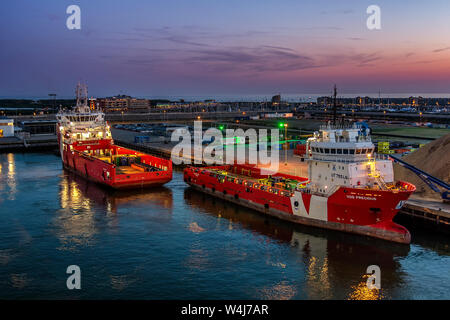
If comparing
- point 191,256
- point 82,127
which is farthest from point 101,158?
point 191,256

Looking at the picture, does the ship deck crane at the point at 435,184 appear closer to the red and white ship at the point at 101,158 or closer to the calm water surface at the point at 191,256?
the calm water surface at the point at 191,256

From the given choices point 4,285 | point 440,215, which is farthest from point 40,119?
point 440,215

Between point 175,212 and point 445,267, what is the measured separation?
2225cm

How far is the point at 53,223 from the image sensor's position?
33.2 m

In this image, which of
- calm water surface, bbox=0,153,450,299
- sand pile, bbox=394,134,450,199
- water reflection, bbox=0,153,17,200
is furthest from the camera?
water reflection, bbox=0,153,17,200

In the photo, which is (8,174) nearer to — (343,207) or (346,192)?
(343,207)

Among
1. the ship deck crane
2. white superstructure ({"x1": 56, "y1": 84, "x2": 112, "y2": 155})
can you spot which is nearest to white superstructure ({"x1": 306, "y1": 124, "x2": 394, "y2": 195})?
the ship deck crane

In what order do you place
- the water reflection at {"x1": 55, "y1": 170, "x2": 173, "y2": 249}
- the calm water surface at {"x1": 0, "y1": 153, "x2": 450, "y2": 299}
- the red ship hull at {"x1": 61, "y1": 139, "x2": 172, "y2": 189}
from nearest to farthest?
the calm water surface at {"x1": 0, "y1": 153, "x2": 450, "y2": 299}
the water reflection at {"x1": 55, "y1": 170, "x2": 173, "y2": 249}
the red ship hull at {"x1": 61, "y1": 139, "x2": 172, "y2": 189}

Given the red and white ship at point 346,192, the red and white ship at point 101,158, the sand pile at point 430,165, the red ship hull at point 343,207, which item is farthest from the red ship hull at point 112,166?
the sand pile at point 430,165

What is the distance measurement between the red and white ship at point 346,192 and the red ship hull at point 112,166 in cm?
1465

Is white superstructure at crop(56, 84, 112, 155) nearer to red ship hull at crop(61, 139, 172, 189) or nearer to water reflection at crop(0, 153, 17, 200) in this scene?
red ship hull at crop(61, 139, 172, 189)

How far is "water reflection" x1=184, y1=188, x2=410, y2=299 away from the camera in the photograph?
2223cm

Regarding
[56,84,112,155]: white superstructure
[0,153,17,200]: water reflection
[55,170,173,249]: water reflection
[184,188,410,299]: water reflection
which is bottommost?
[184,188,410,299]: water reflection
